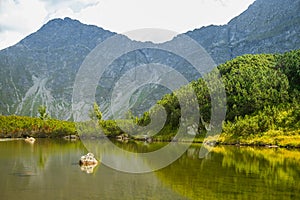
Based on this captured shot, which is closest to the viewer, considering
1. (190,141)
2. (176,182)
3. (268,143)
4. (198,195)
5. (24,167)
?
(198,195)

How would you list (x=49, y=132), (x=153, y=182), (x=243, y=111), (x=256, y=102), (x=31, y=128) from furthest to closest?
(x=49, y=132) < (x=31, y=128) < (x=243, y=111) < (x=256, y=102) < (x=153, y=182)

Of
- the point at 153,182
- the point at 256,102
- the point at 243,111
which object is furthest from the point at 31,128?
the point at 153,182

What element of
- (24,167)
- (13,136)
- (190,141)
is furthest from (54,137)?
(24,167)

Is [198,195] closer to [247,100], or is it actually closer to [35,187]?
[35,187]

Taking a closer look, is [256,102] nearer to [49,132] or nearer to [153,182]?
[49,132]

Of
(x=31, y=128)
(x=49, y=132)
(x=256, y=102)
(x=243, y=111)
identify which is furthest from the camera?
(x=49, y=132)

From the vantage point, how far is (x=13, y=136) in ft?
604

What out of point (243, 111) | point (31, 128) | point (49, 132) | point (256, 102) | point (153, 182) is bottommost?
point (153, 182)

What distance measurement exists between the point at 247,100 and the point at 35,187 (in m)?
123

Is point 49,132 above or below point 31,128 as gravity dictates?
below

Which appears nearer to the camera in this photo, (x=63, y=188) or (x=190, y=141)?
(x=63, y=188)

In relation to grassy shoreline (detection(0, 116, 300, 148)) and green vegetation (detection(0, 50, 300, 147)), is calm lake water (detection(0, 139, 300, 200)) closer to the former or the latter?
green vegetation (detection(0, 50, 300, 147))

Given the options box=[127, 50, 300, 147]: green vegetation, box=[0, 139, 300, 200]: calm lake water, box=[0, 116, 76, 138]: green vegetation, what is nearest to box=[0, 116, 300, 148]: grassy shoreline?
box=[0, 116, 76, 138]: green vegetation

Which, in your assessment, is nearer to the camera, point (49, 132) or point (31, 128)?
point (31, 128)
